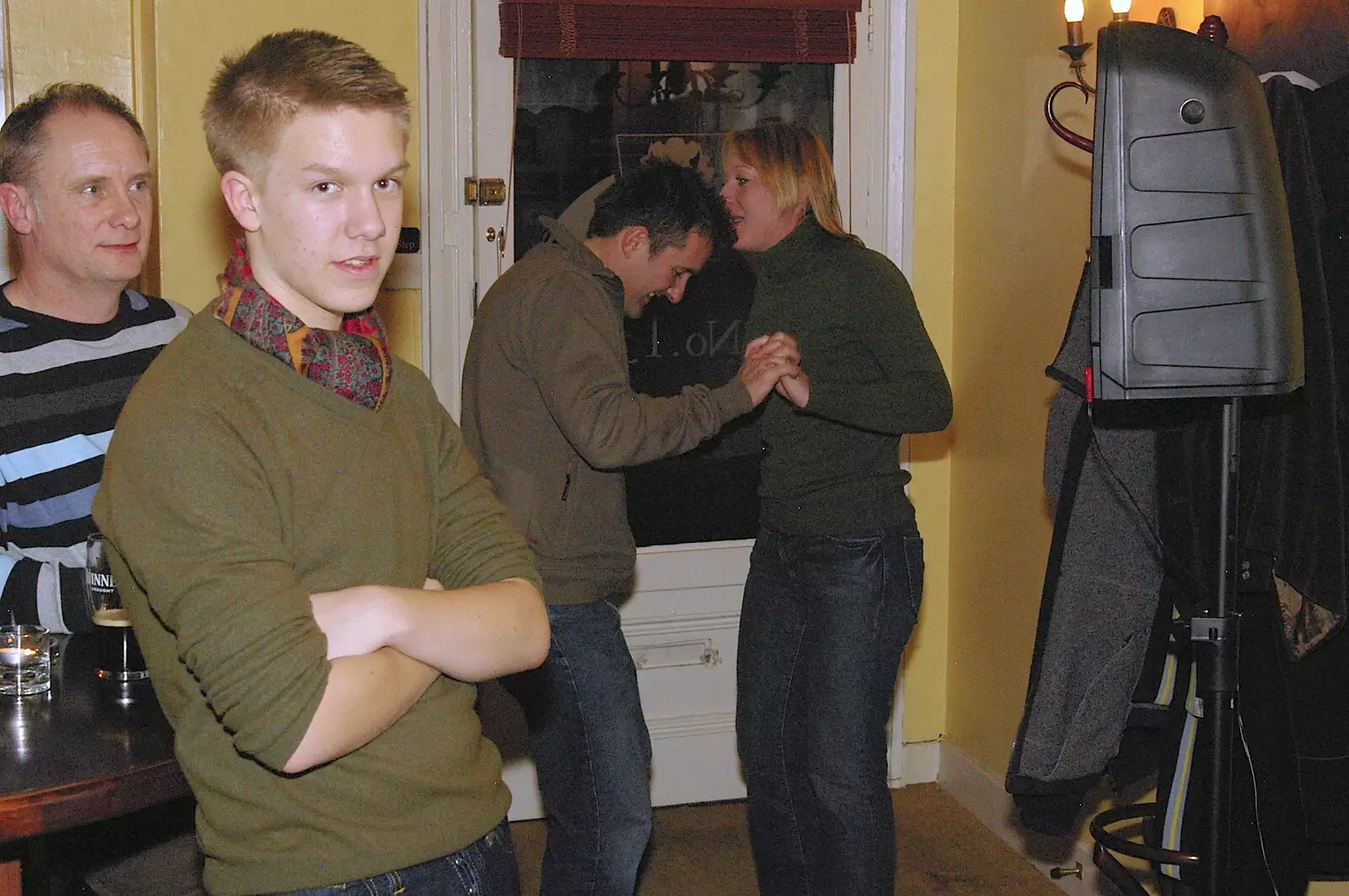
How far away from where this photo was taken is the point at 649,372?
357 centimetres

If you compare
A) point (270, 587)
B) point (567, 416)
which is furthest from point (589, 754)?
point (270, 587)

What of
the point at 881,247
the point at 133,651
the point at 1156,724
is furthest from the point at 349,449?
the point at 881,247

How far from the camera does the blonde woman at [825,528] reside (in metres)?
2.54

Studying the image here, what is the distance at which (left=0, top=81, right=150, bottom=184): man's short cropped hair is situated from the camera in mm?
2195

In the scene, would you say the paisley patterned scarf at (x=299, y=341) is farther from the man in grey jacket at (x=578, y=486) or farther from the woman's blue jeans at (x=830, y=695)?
the woman's blue jeans at (x=830, y=695)

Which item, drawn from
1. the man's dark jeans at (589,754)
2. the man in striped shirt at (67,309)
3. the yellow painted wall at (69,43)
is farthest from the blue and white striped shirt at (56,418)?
the yellow painted wall at (69,43)

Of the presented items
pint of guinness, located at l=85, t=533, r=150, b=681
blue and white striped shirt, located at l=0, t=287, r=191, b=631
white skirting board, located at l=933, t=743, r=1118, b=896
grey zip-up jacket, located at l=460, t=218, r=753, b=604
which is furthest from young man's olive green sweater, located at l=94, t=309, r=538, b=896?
white skirting board, located at l=933, t=743, r=1118, b=896

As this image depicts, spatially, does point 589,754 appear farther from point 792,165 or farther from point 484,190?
point 484,190

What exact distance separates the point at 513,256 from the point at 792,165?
1036 millimetres

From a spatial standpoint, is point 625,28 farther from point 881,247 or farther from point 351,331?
point 351,331

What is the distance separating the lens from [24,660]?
168 cm

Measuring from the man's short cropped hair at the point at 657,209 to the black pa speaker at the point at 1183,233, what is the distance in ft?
3.14

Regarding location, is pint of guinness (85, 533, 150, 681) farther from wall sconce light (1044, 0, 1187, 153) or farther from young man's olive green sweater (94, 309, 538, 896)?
wall sconce light (1044, 0, 1187, 153)

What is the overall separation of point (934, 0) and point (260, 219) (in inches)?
111
